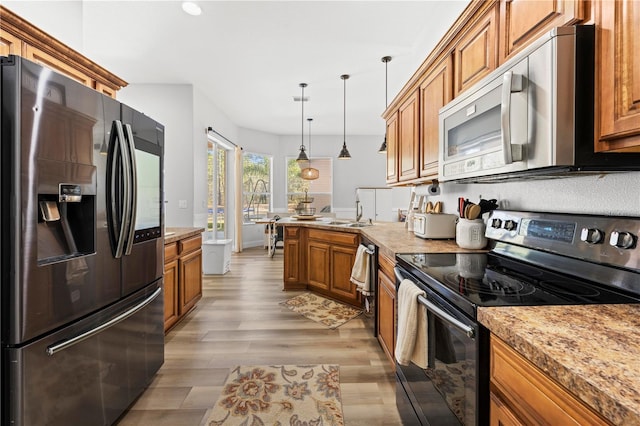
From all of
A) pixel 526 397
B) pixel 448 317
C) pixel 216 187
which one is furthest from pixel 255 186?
pixel 526 397

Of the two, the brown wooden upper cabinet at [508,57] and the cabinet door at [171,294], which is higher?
the brown wooden upper cabinet at [508,57]

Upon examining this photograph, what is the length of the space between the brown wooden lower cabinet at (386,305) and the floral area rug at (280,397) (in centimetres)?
41

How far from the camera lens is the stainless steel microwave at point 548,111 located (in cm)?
96

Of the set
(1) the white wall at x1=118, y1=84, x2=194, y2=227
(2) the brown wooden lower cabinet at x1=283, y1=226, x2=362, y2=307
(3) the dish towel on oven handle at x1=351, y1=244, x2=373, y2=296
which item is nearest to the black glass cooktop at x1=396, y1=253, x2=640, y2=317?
(3) the dish towel on oven handle at x1=351, y1=244, x2=373, y2=296

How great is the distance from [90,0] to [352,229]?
3.14 m

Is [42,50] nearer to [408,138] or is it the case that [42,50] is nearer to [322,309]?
[408,138]

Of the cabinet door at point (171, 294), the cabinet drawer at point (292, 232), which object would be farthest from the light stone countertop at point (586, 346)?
the cabinet drawer at point (292, 232)

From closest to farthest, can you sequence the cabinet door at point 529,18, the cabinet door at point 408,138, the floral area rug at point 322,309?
the cabinet door at point 529,18
the cabinet door at point 408,138
the floral area rug at point 322,309

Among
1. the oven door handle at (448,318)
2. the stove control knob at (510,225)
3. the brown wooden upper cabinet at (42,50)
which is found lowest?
the oven door handle at (448,318)

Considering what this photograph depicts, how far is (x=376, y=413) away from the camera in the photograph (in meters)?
1.73

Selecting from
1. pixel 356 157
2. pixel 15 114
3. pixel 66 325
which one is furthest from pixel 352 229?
pixel 356 157

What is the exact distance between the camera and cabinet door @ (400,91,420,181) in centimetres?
254

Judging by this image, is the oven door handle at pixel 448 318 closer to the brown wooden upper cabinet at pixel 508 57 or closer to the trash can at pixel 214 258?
the brown wooden upper cabinet at pixel 508 57

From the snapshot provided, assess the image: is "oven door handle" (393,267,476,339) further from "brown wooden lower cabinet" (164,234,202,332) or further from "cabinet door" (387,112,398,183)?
"brown wooden lower cabinet" (164,234,202,332)
